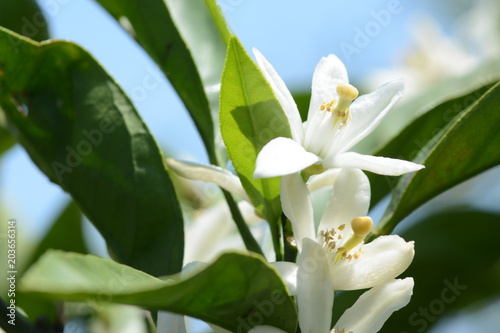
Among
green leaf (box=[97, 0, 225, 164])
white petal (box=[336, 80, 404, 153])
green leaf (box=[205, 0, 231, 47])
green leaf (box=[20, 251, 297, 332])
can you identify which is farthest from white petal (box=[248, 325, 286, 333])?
green leaf (box=[205, 0, 231, 47])

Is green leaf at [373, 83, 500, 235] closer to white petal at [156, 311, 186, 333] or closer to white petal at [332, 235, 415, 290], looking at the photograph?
white petal at [332, 235, 415, 290]

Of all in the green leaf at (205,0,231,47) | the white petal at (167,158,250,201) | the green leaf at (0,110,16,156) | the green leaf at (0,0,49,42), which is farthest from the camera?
the green leaf at (0,110,16,156)

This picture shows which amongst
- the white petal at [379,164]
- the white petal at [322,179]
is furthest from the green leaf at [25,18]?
the white petal at [379,164]

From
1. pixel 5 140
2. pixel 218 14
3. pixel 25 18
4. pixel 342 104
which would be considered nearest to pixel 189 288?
pixel 342 104

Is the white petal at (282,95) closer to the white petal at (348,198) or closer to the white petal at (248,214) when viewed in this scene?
the white petal at (348,198)

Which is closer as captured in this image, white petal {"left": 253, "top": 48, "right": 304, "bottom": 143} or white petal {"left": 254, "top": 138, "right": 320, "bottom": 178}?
white petal {"left": 254, "top": 138, "right": 320, "bottom": 178}

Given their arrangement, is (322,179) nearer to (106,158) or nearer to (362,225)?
(362,225)
